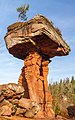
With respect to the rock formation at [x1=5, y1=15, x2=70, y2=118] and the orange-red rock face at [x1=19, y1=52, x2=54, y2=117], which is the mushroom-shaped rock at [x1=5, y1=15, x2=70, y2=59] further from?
the orange-red rock face at [x1=19, y1=52, x2=54, y2=117]

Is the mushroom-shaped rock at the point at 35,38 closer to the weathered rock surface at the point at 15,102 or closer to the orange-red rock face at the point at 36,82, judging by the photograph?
the orange-red rock face at the point at 36,82

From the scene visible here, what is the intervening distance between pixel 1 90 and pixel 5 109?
2137mm

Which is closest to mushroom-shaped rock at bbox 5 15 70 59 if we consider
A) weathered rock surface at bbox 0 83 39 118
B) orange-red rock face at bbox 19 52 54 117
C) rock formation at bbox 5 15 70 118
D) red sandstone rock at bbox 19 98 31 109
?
rock formation at bbox 5 15 70 118

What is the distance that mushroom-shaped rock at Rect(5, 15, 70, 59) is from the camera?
29.0 m

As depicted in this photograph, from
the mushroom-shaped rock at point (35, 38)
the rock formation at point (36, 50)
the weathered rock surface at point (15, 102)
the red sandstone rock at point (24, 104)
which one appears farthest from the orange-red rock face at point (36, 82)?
the weathered rock surface at point (15, 102)

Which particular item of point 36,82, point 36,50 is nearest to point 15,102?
point 36,82

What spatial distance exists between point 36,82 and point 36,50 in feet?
13.6

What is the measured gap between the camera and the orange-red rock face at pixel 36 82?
2989 cm

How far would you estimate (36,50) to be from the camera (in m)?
31.5

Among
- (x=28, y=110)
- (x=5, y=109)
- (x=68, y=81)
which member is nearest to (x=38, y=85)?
(x=28, y=110)

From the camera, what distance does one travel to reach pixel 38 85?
3173 centimetres

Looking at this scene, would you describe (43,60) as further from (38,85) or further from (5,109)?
(5,109)

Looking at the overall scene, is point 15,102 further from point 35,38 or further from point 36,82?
point 35,38

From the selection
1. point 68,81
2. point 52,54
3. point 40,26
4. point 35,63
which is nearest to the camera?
point 40,26
